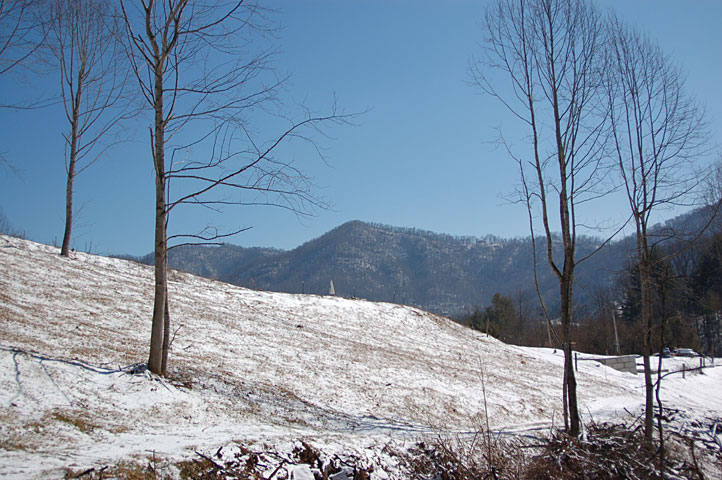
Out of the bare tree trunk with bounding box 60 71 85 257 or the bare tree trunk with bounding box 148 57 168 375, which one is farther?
the bare tree trunk with bounding box 60 71 85 257

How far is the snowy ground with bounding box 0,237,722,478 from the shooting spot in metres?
4.89

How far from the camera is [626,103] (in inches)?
362

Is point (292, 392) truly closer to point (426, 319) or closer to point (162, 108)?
point (162, 108)

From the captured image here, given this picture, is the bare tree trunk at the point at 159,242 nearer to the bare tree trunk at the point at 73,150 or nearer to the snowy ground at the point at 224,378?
the snowy ground at the point at 224,378

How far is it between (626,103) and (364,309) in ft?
48.1

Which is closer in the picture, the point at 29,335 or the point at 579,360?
the point at 29,335

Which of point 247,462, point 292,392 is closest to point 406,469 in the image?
point 247,462

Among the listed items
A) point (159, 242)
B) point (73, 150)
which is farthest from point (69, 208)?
point (159, 242)

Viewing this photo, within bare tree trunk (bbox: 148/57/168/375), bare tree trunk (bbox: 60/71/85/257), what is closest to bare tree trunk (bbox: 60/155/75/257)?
bare tree trunk (bbox: 60/71/85/257)

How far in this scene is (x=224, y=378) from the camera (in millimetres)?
7812

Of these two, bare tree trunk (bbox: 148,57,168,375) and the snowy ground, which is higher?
bare tree trunk (bbox: 148,57,168,375)

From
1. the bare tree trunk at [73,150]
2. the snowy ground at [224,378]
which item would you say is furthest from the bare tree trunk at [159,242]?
the bare tree trunk at [73,150]

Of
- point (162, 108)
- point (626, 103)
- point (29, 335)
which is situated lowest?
point (29, 335)

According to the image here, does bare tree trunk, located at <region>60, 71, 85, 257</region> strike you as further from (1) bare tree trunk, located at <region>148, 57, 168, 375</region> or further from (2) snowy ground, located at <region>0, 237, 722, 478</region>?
(1) bare tree trunk, located at <region>148, 57, 168, 375</region>
